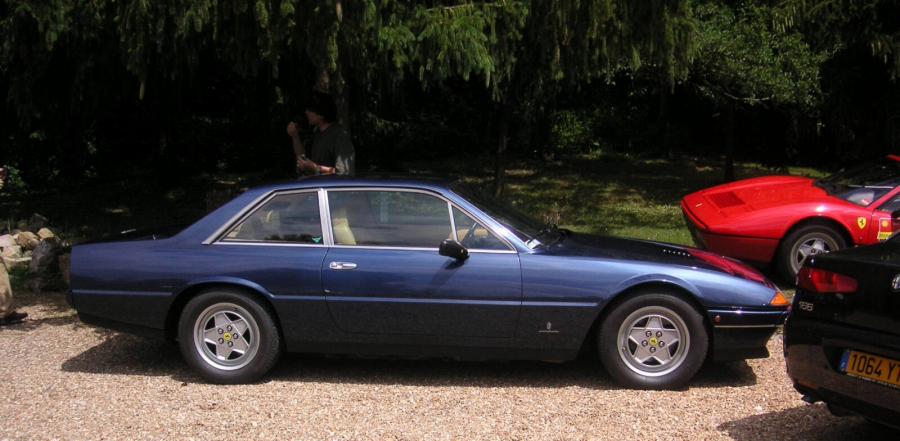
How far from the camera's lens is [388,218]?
5816 mm

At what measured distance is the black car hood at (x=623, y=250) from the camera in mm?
5641

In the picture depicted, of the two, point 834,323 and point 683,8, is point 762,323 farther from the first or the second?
point 683,8

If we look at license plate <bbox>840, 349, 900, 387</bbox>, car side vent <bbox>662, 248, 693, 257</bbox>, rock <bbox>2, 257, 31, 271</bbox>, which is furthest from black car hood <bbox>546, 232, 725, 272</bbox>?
rock <bbox>2, 257, 31, 271</bbox>

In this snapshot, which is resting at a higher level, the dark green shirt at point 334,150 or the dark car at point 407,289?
the dark green shirt at point 334,150

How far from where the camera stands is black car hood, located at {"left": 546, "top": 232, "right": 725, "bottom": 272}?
18.5 feet

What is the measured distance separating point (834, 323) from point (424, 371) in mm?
2660

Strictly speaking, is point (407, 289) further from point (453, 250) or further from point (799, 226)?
point (799, 226)

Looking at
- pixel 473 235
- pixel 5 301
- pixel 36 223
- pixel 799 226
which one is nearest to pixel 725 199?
pixel 799 226

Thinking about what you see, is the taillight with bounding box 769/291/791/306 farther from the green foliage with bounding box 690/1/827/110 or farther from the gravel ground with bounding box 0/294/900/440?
the green foliage with bounding box 690/1/827/110

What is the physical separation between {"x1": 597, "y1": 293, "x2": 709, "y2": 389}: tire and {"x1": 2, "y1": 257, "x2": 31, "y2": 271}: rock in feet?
23.5

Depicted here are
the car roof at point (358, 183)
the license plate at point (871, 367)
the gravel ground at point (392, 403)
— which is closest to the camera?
the license plate at point (871, 367)

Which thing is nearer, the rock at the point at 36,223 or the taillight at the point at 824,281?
the taillight at the point at 824,281

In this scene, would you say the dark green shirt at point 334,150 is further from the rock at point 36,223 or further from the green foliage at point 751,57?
the green foliage at point 751,57

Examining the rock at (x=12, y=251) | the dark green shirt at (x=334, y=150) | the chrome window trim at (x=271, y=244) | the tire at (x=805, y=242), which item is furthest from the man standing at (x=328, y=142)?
the rock at (x=12, y=251)
